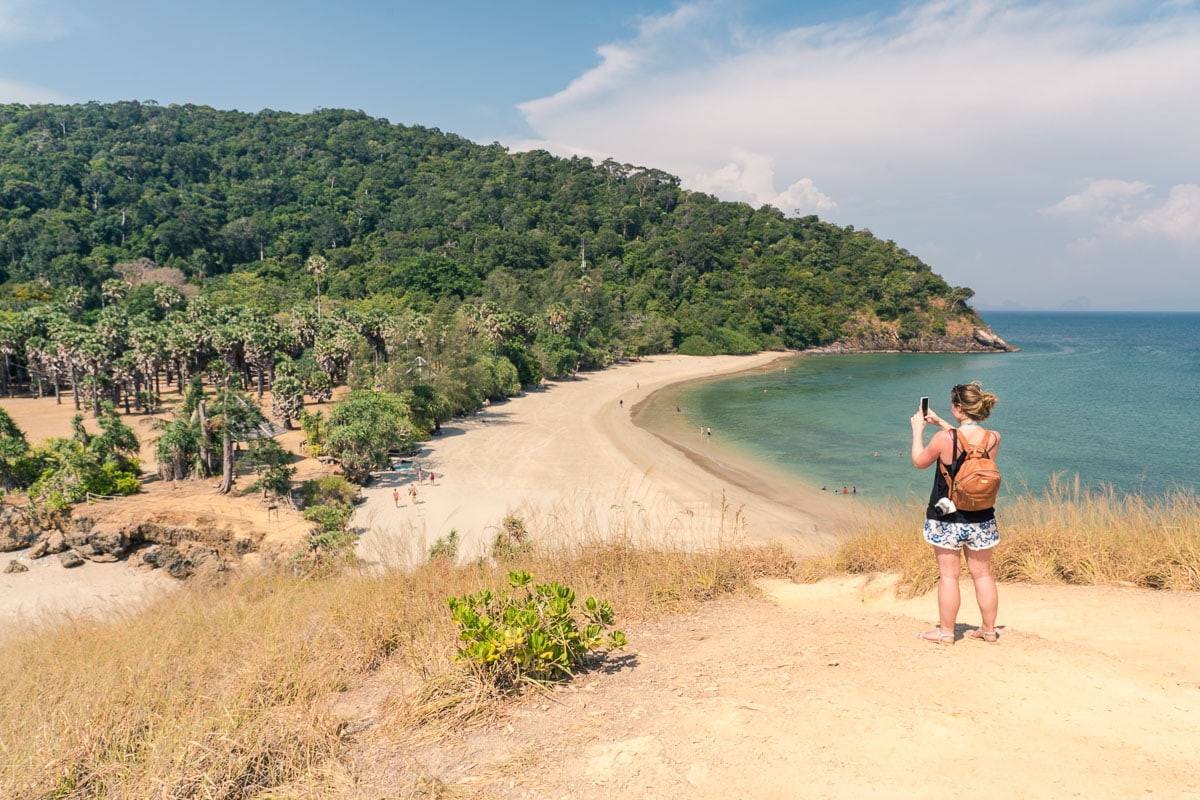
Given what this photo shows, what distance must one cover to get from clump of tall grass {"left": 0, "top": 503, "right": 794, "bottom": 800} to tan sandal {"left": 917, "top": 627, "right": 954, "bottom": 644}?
6.29 feet

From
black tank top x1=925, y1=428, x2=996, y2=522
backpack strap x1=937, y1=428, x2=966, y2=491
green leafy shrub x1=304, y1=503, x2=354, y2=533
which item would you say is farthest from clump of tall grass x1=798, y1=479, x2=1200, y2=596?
green leafy shrub x1=304, y1=503, x2=354, y2=533

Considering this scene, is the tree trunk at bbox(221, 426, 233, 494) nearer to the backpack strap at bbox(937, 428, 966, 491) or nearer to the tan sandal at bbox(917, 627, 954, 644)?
the tan sandal at bbox(917, 627, 954, 644)

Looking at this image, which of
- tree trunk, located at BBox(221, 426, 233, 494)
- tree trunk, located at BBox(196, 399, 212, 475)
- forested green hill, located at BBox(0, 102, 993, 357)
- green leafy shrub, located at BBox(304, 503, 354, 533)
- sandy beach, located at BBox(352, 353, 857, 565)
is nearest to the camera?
green leafy shrub, located at BBox(304, 503, 354, 533)

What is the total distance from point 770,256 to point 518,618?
118 m

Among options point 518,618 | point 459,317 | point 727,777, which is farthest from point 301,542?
point 459,317

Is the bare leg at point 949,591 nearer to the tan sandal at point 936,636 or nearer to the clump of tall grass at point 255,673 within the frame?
the tan sandal at point 936,636

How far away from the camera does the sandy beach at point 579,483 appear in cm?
2186

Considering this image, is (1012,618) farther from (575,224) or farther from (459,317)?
(575,224)

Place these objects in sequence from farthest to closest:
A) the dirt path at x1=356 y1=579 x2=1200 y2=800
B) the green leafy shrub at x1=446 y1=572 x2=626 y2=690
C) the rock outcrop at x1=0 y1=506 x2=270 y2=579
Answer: the rock outcrop at x1=0 y1=506 x2=270 y2=579
the green leafy shrub at x1=446 y1=572 x2=626 y2=690
the dirt path at x1=356 y1=579 x2=1200 y2=800

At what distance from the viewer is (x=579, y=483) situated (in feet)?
94.9

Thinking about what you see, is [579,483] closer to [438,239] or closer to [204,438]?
[204,438]

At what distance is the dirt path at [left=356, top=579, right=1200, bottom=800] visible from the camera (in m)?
2.92

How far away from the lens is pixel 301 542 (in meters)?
18.7

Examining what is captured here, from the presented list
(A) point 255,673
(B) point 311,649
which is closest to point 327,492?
(B) point 311,649
